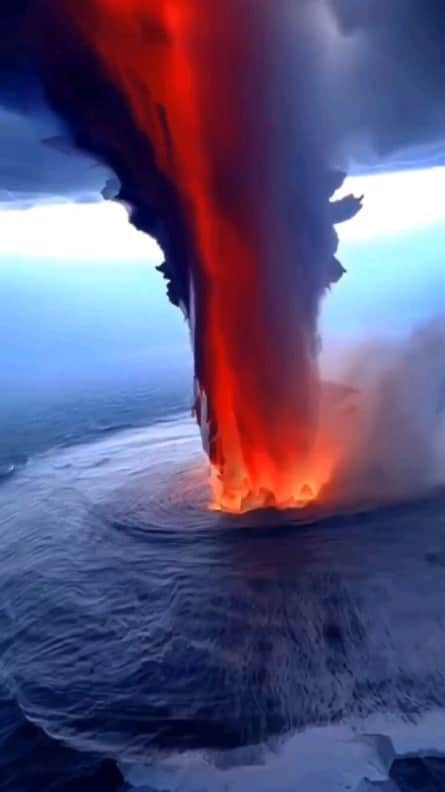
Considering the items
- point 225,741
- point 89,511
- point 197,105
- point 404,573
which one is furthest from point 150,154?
point 225,741

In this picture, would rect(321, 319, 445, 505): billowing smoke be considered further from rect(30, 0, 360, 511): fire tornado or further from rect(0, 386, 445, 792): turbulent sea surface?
rect(0, 386, 445, 792): turbulent sea surface

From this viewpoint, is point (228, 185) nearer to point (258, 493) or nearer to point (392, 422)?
point (258, 493)

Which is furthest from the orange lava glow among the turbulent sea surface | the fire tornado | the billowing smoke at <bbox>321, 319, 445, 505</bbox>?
the turbulent sea surface

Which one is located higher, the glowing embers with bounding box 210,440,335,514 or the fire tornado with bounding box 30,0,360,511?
the fire tornado with bounding box 30,0,360,511

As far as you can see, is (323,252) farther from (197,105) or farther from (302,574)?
(302,574)

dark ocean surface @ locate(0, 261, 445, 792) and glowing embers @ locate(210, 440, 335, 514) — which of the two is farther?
glowing embers @ locate(210, 440, 335, 514)

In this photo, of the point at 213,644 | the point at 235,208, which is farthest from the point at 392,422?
the point at 213,644
